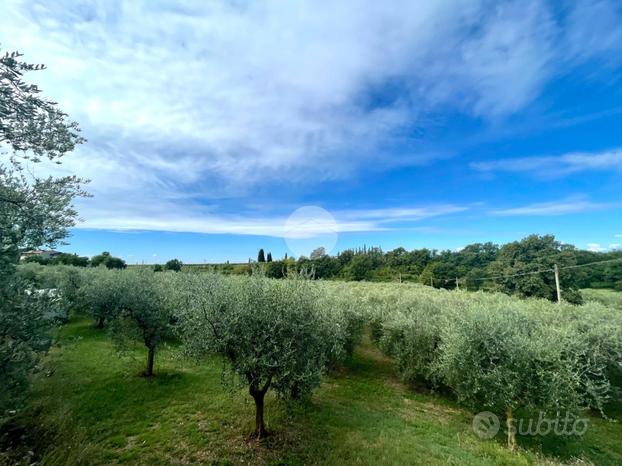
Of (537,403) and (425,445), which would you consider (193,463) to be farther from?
(537,403)

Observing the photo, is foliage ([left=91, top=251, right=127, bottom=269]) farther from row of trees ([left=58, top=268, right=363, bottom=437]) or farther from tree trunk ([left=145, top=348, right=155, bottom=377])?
row of trees ([left=58, top=268, right=363, bottom=437])

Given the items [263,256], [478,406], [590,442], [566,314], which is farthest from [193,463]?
[263,256]

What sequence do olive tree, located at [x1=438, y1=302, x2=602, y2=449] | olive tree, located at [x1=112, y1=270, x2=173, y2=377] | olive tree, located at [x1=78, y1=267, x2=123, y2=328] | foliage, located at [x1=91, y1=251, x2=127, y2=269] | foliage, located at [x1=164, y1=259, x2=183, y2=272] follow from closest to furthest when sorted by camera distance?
olive tree, located at [x1=438, y1=302, x2=602, y2=449]
olive tree, located at [x1=112, y1=270, x2=173, y2=377]
olive tree, located at [x1=78, y1=267, x2=123, y2=328]
foliage, located at [x1=164, y1=259, x2=183, y2=272]
foliage, located at [x1=91, y1=251, x2=127, y2=269]

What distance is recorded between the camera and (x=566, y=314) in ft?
53.1

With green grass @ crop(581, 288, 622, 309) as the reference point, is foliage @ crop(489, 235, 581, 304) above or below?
above

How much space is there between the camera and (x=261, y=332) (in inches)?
293

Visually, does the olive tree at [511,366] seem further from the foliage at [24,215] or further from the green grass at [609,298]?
the green grass at [609,298]

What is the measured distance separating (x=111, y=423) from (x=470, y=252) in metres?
90.1

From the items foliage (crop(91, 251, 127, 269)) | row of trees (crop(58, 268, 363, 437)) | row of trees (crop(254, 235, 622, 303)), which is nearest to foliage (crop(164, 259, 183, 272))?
foliage (crop(91, 251, 127, 269))

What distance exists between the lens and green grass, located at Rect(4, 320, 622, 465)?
7590 mm

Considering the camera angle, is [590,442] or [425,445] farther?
[590,442]

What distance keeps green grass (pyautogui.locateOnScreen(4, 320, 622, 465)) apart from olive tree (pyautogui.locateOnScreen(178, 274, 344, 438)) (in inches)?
66.8

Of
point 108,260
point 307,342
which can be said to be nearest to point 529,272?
point 307,342

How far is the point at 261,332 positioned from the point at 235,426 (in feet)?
14.7
